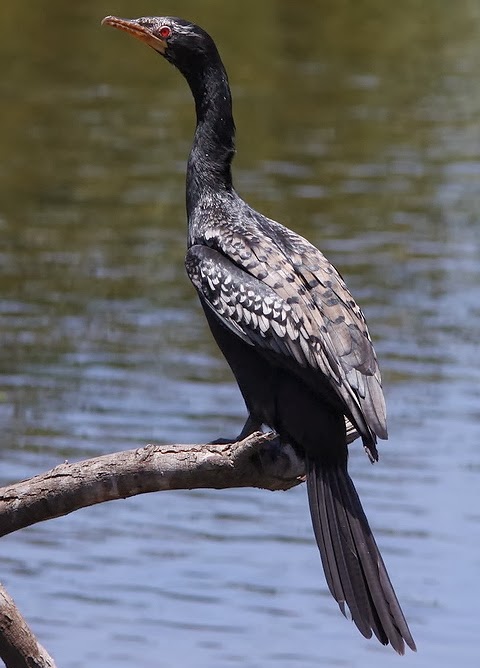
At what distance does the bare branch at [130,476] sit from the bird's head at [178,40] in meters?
2.06

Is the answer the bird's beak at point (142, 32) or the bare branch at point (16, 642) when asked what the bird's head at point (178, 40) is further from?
the bare branch at point (16, 642)

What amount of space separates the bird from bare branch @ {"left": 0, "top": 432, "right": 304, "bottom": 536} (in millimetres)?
383

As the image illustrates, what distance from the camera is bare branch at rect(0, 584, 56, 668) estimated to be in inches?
218

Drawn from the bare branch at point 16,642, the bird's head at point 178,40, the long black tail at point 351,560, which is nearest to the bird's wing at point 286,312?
the long black tail at point 351,560

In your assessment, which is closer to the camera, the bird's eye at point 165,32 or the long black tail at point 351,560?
the long black tail at point 351,560

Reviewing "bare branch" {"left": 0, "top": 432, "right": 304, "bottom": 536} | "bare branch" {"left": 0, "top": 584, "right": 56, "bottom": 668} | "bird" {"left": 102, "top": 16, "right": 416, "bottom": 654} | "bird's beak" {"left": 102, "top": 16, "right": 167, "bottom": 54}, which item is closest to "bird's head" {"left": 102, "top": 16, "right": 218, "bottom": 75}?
"bird's beak" {"left": 102, "top": 16, "right": 167, "bottom": 54}

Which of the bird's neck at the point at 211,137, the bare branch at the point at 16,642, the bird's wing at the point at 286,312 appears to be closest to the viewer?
the bare branch at the point at 16,642

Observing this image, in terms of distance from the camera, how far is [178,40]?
23.6ft

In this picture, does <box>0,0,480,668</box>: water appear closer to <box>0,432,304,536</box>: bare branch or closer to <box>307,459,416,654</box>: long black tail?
<box>307,459,416,654</box>: long black tail

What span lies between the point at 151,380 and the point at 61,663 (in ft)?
12.7

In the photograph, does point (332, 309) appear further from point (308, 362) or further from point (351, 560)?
point (351, 560)

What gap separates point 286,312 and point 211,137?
1246mm

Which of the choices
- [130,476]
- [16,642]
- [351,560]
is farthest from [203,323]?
[16,642]

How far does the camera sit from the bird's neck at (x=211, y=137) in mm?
7180
